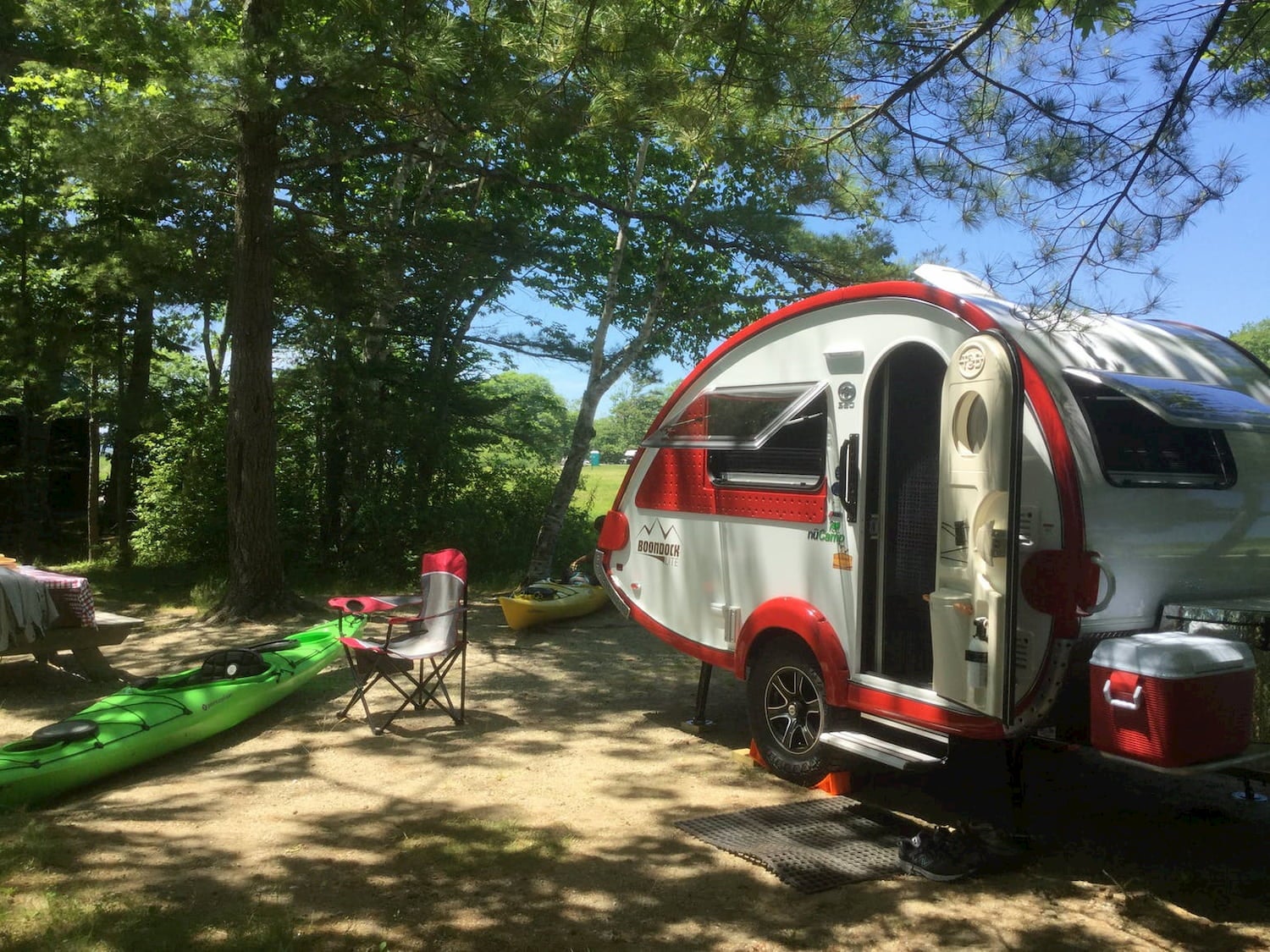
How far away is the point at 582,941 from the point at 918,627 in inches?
104

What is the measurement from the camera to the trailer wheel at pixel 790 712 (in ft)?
17.5

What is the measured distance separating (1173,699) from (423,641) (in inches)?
186

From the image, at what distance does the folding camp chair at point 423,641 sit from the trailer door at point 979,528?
3285 millimetres

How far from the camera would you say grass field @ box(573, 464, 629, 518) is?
1631 cm

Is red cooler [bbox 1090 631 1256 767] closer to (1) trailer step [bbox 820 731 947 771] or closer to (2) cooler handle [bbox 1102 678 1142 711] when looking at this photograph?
(2) cooler handle [bbox 1102 678 1142 711]

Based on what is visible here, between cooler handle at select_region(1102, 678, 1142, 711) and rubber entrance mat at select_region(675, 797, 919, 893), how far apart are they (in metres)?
1.16

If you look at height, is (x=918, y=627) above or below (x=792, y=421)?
below

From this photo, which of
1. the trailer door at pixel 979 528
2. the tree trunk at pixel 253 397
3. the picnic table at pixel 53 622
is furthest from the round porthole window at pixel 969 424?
the tree trunk at pixel 253 397

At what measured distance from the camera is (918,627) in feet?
17.8

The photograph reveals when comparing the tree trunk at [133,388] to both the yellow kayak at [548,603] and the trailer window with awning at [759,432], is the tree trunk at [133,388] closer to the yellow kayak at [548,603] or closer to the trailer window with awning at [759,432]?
the yellow kayak at [548,603]

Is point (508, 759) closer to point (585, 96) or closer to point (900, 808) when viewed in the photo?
point (900, 808)

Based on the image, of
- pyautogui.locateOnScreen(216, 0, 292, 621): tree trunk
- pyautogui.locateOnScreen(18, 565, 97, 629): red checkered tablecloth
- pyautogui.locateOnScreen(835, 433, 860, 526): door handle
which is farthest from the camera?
pyautogui.locateOnScreen(216, 0, 292, 621): tree trunk

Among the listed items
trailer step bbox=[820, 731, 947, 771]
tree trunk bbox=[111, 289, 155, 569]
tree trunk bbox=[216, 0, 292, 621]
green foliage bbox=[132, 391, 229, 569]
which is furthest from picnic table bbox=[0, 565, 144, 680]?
tree trunk bbox=[111, 289, 155, 569]

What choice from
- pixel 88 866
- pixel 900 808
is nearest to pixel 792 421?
pixel 900 808
